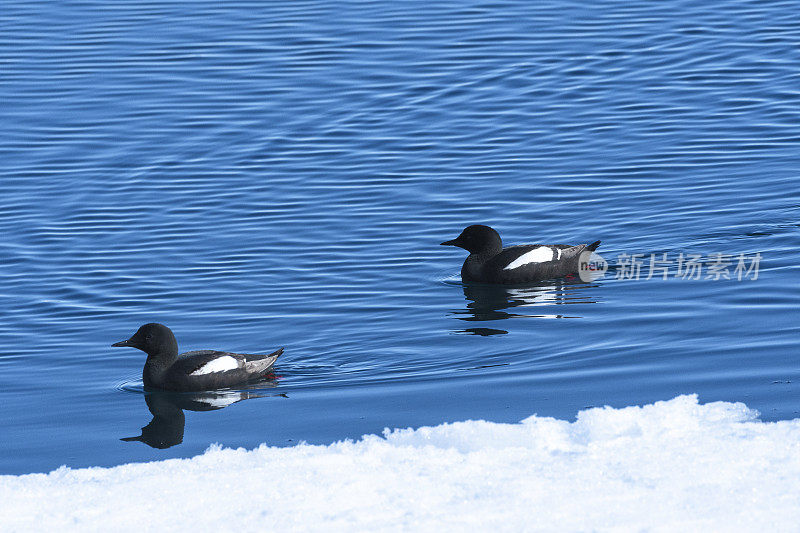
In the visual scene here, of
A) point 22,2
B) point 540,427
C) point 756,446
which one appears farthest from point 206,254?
point 22,2

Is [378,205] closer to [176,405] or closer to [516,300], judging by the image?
[516,300]

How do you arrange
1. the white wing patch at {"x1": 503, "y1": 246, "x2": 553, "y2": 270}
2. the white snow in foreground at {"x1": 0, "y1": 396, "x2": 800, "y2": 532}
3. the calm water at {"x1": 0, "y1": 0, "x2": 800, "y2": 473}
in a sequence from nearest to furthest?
1. the white snow in foreground at {"x1": 0, "y1": 396, "x2": 800, "y2": 532}
2. the calm water at {"x1": 0, "y1": 0, "x2": 800, "y2": 473}
3. the white wing patch at {"x1": 503, "y1": 246, "x2": 553, "y2": 270}

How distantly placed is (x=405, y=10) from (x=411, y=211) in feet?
45.4

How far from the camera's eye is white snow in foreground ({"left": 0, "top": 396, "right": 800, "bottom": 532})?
7.81 m

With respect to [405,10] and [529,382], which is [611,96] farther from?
[529,382]

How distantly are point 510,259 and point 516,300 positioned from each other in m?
0.50

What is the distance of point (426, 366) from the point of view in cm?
1203

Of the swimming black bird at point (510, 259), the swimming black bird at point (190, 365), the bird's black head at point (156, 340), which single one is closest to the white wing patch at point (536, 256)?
the swimming black bird at point (510, 259)

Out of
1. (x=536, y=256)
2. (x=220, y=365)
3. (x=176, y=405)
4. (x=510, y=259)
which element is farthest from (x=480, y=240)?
(x=176, y=405)

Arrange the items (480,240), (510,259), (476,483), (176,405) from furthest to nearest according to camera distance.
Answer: (480,240), (510,259), (176,405), (476,483)

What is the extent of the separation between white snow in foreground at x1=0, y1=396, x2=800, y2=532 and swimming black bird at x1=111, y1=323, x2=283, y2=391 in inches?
91.9

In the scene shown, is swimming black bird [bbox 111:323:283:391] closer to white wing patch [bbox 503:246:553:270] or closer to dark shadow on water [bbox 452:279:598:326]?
dark shadow on water [bbox 452:279:598:326]

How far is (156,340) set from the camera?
39.4 ft

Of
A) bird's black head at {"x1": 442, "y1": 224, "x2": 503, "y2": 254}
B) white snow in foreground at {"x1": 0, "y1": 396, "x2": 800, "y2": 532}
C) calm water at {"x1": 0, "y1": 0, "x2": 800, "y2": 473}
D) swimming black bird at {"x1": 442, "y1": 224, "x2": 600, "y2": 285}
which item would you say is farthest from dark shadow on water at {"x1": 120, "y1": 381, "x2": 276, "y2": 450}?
bird's black head at {"x1": 442, "y1": 224, "x2": 503, "y2": 254}
